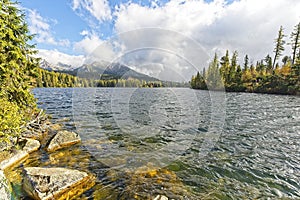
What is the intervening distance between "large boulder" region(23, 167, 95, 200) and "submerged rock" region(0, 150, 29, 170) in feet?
8.09

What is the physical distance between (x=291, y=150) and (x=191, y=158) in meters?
6.52

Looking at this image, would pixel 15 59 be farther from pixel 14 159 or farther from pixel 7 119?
pixel 14 159

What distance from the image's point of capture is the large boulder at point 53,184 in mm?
5816

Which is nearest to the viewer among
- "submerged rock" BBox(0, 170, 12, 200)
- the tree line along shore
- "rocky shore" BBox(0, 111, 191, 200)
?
"submerged rock" BBox(0, 170, 12, 200)

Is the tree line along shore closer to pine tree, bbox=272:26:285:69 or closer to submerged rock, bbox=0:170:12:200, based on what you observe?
pine tree, bbox=272:26:285:69

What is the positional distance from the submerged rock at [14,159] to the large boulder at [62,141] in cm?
125

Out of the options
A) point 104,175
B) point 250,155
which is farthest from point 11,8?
point 250,155

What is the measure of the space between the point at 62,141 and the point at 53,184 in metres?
5.44

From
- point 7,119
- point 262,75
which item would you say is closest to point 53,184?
point 7,119

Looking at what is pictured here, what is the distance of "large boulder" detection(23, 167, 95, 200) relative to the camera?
582 cm

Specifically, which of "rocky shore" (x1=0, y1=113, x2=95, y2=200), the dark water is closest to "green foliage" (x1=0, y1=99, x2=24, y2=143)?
"rocky shore" (x1=0, y1=113, x2=95, y2=200)

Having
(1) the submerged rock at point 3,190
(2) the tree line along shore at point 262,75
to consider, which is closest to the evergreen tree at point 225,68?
(2) the tree line along shore at point 262,75

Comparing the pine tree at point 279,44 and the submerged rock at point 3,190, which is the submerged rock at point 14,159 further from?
the pine tree at point 279,44

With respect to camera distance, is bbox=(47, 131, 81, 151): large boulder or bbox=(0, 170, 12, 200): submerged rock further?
bbox=(47, 131, 81, 151): large boulder
